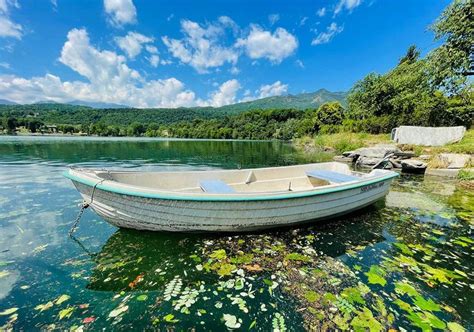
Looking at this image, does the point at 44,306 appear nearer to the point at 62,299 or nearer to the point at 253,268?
the point at 62,299

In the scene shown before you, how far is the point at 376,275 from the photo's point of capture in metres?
4.17

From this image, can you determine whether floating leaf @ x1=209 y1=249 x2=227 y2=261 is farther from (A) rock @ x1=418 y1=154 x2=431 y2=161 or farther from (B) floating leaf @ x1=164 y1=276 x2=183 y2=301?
(A) rock @ x1=418 y1=154 x2=431 y2=161

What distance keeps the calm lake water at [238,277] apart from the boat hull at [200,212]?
1.17ft

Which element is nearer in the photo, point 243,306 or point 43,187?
point 243,306

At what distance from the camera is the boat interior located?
622 centimetres

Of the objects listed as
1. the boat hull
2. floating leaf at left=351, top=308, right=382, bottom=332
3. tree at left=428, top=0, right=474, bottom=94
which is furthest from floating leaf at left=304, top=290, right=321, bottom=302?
tree at left=428, top=0, right=474, bottom=94

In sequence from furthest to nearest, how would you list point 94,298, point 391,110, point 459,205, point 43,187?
1. point 391,110
2. point 43,187
3. point 459,205
4. point 94,298

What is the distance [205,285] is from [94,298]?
1.74 meters

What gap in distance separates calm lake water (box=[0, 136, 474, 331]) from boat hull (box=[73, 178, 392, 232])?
36 centimetres

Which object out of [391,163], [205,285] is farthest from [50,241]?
[391,163]

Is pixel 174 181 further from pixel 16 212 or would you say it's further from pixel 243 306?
pixel 16 212

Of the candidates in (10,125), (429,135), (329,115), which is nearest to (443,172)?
(429,135)

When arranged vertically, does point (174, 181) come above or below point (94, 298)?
above

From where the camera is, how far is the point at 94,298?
3523mm
